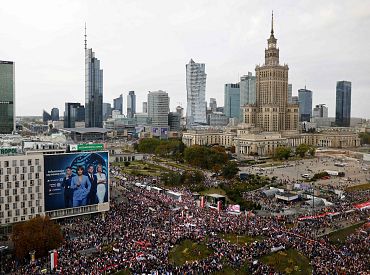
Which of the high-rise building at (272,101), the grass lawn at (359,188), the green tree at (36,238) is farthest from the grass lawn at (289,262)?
the high-rise building at (272,101)

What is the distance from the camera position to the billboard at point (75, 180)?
4209 cm

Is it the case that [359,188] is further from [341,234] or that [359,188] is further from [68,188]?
[68,188]

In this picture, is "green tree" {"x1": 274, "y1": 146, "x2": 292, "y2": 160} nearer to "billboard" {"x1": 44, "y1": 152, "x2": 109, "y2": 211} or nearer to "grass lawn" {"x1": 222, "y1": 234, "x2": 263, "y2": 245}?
"billboard" {"x1": 44, "y1": 152, "x2": 109, "y2": 211}

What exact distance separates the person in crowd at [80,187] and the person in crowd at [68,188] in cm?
38

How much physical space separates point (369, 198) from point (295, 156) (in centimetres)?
6366

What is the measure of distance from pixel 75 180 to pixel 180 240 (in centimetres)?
1522

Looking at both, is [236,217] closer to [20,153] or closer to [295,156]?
[20,153]

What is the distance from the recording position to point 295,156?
11788cm

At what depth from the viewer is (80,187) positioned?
44.2m

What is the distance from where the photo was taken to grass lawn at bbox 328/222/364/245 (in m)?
37.0

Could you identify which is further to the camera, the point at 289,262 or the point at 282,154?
the point at 282,154

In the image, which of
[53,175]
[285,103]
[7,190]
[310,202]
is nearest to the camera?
[7,190]

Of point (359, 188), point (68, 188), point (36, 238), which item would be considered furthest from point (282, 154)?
point (36, 238)

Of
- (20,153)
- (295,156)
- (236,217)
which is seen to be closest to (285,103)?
(295,156)
